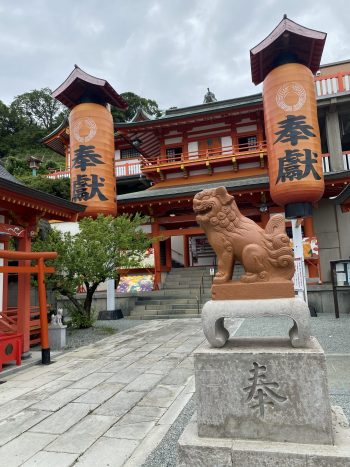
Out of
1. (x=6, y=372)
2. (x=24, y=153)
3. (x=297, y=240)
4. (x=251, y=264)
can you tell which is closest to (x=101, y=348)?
(x=6, y=372)

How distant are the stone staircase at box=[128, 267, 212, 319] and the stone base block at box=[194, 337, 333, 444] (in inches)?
386

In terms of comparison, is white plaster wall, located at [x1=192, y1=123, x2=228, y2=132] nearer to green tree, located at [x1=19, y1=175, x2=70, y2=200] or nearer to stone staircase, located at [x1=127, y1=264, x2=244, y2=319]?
stone staircase, located at [x1=127, y1=264, x2=244, y2=319]

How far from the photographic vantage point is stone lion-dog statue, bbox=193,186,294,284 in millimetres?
2928

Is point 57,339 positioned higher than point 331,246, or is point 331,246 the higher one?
point 331,246

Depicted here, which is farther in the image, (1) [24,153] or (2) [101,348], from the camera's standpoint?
(1) [24,153]

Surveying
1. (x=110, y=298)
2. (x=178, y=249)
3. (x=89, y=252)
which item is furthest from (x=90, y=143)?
(x=178, y=249)

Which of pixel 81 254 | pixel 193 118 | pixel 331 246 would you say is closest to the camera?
pixel 81 254

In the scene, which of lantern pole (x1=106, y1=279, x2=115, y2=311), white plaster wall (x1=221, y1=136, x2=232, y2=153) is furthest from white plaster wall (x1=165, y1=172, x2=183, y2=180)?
lantern pole (x1=106, y1=279, x2=115, y2=311)

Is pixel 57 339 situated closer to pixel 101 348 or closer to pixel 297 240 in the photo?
pixel 101 348

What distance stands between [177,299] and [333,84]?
12093 millimetres

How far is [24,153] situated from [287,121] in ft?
117

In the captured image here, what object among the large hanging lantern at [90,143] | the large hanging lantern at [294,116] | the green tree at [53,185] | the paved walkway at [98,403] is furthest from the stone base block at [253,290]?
the green tree at [53,185]

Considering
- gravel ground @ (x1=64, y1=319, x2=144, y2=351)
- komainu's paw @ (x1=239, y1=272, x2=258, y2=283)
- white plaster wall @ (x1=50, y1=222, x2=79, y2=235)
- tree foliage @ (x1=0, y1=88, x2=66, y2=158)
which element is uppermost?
tree foliage @ (x1=0, y1=88, x2=66, y2=158)

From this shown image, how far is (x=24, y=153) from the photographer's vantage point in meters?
38.8
